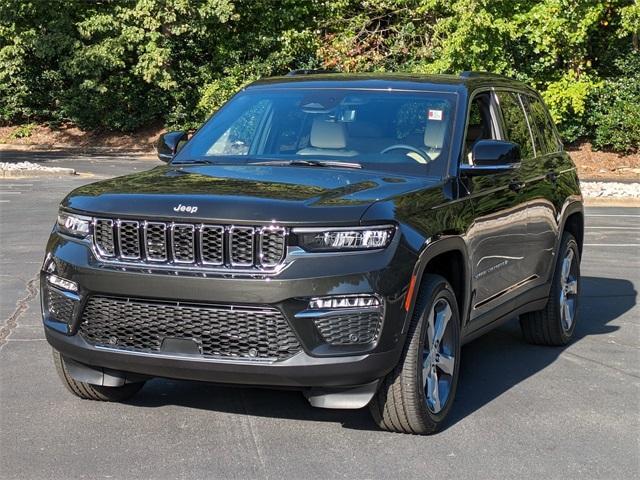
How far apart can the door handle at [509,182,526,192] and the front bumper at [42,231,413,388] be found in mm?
1915

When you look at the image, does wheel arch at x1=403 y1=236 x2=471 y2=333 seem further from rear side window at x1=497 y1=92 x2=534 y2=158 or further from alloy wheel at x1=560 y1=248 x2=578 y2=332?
alloy wheel at x1=560 y1=248 x2=578 y2=332

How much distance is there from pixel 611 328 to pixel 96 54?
97.9ft

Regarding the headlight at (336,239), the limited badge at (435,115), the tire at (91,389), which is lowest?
the tire at (91,389)

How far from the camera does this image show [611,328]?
886 cm

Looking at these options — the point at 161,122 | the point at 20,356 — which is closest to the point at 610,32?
the point at 161,122

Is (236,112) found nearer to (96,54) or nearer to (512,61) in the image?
(512,61)

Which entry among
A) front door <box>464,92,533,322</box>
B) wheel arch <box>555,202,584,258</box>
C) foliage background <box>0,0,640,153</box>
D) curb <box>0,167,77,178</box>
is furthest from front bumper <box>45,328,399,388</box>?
foliage background <box>0,0,640,153</box>

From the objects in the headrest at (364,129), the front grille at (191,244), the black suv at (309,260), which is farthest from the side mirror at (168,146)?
the front grille at (191,244)

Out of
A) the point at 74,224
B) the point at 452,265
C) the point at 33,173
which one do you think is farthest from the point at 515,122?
the point at 33,173

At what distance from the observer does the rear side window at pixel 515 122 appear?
749cm

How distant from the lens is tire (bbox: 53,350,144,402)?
20.0 ft

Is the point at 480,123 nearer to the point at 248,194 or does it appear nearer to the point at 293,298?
the point at 248,194

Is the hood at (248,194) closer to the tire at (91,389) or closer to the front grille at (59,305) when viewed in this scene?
the front grille at (59,305)

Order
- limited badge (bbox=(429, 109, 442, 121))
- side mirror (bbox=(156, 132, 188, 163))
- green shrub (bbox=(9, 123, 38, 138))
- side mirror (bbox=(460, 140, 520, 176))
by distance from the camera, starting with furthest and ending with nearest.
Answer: green shrub (bbox=(9, 123, 38, 138)), side mirror (bbox=(156, 132, 188, 163)), limited badge (bbox=(429, 109, 442, 121)), side mirror (bbox=(460, 140, 520, 176))
